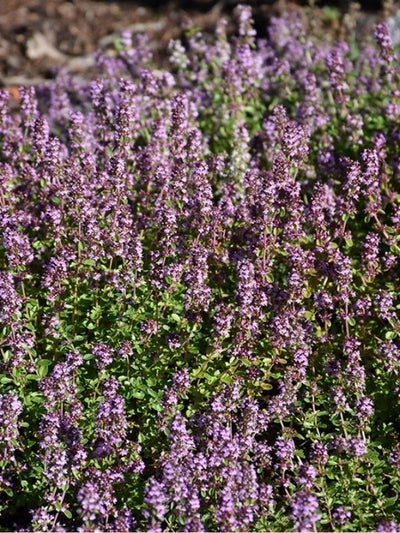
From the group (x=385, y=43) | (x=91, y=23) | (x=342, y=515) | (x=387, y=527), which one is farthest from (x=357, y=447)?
(x=91, y=23)

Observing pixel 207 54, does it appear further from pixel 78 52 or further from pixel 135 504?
pixel 135 504

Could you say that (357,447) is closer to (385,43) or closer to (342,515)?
A: (342,515)

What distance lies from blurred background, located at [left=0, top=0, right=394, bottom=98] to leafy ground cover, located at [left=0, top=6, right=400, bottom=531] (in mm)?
3619

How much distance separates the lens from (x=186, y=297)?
514 cm

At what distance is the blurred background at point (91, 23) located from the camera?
32.8ft

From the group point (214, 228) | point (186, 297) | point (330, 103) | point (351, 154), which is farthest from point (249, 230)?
point (330, 103)

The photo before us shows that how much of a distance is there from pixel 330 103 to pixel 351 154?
41.0 inches

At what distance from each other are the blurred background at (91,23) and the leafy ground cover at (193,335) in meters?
3.62

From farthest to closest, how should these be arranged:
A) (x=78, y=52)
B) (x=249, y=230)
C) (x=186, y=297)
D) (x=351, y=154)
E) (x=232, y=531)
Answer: (x=78, y=52) → (x=351, y=154) → (x=249, y=230) → (x=186, y=297) → (x=232, y=531)

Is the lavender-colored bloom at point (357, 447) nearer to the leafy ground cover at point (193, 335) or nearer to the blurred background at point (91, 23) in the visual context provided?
the leafy ground cover at point (193, 335)

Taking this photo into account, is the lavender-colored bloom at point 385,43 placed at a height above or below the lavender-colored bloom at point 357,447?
above

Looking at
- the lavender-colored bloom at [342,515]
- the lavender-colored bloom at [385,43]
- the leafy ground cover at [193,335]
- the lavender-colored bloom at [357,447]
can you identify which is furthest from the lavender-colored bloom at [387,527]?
the lavender-colored bloom at [385,43]

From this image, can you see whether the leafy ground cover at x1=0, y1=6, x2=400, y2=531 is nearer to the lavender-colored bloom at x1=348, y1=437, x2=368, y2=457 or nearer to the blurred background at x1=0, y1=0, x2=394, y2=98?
the lavender-colored bloom at x1=348, y1=437, x2=368, y2=457

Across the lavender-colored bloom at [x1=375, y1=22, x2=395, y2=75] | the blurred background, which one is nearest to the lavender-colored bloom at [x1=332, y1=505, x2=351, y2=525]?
the lavender-colored bloom at [x1=375, y1=22, x2=395, y2=75]
